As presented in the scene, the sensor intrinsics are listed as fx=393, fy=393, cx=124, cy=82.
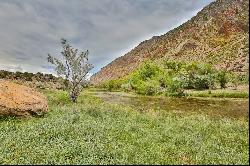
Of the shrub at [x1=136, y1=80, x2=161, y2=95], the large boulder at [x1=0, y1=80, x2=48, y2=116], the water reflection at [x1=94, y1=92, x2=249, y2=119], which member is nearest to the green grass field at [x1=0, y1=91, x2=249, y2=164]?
the large boulder at [x1=0, y1=80, x2=48, y2=116]

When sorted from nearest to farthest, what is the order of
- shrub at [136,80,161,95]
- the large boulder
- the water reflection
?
the large boulder < the water reflection < shrub at [136,80,161,95]

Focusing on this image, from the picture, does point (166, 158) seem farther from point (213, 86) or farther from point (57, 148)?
point (213, 86)

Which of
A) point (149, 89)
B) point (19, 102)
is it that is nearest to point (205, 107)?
point (19, 102)

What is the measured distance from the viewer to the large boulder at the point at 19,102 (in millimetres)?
30094

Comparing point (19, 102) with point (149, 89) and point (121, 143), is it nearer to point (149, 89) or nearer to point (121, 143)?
point (121, 143)

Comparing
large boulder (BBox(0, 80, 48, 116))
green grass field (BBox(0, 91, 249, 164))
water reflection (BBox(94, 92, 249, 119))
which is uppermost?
large boulder (BBox(0, 80, 48, 116))

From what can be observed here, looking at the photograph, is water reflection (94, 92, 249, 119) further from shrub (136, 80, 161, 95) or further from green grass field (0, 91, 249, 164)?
shrub (136, 80, 161, 95)

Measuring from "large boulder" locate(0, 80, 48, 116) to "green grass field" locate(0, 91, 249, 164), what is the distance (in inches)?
77.4

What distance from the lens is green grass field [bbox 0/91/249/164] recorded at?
17.2 metres

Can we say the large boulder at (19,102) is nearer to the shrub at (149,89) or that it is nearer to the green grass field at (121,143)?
the green grass field at (121,143)

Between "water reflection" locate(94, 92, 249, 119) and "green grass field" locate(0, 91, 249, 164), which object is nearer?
"green grass field" locate(0, 91, 249, 164)

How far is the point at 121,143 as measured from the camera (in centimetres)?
1991

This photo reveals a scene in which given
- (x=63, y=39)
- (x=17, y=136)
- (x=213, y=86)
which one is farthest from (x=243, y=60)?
(x=17, y=136)

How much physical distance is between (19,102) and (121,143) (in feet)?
47.4
